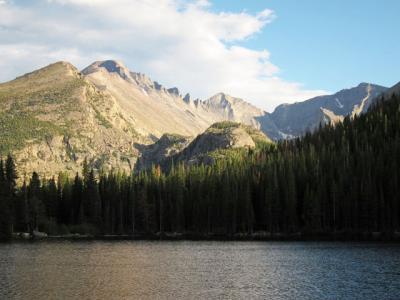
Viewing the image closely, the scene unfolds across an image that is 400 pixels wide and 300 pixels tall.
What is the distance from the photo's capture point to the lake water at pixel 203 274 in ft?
219

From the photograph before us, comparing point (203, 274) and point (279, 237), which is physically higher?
point (279, 237)

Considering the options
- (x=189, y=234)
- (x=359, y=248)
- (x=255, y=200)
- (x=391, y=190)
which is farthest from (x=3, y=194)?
(x=391, y=190)

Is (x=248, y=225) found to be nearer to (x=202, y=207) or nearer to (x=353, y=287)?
Result: (x=202, y=207)

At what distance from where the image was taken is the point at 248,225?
618 feet

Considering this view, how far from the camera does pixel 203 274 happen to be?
84875 millimetres

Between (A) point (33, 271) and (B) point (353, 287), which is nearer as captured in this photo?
(B) point (353, 287)

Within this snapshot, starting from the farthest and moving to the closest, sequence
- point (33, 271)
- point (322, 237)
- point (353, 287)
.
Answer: point (322, 237) < point (33, 271) < point (353, 287)

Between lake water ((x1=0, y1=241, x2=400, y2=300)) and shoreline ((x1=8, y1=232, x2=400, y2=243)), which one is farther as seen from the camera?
shoreline ((x1=8, y1=232, x2=400, y2=243))

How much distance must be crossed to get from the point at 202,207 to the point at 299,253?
85.8 metres

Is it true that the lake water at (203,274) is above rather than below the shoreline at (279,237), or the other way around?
below

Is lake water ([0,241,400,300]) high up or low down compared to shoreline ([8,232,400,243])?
down

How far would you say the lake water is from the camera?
219 ft

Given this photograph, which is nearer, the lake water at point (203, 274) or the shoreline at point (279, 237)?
the lake water at point (203, 274)

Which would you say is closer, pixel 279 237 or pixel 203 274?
pixel 203 274
